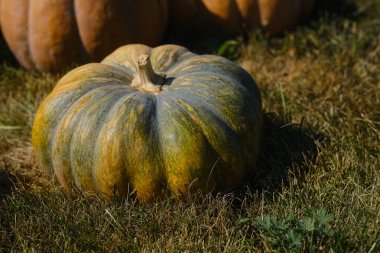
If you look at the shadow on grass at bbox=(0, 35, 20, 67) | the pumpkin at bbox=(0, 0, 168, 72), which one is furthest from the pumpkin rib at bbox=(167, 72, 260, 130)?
the shadow on grass at bbox=(0, 35, 20, 67)

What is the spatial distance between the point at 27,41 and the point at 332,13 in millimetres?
2769

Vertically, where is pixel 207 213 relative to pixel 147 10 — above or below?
below

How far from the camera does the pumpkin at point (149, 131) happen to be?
2977 mm

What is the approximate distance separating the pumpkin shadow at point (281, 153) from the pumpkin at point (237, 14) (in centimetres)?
140

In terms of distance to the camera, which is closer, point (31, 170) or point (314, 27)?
point (31, 170)

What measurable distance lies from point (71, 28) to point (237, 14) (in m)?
1.46

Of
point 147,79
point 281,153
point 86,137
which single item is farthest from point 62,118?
point 281,153

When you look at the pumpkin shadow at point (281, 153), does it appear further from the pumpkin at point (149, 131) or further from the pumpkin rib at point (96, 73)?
the pumpkin rib at point (96, 73)

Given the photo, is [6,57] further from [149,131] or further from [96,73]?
[149,131]

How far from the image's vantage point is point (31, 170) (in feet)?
12.0

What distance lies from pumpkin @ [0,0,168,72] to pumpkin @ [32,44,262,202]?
1.18 meters

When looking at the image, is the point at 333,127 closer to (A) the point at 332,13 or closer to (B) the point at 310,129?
(B) the point at 310,129

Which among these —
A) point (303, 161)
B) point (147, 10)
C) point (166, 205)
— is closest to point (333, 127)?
point (303, 161)

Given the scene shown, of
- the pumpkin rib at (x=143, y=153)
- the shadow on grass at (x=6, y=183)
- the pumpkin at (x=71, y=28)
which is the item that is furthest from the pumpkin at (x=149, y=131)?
the pumpkin at (x=71, y=28)
